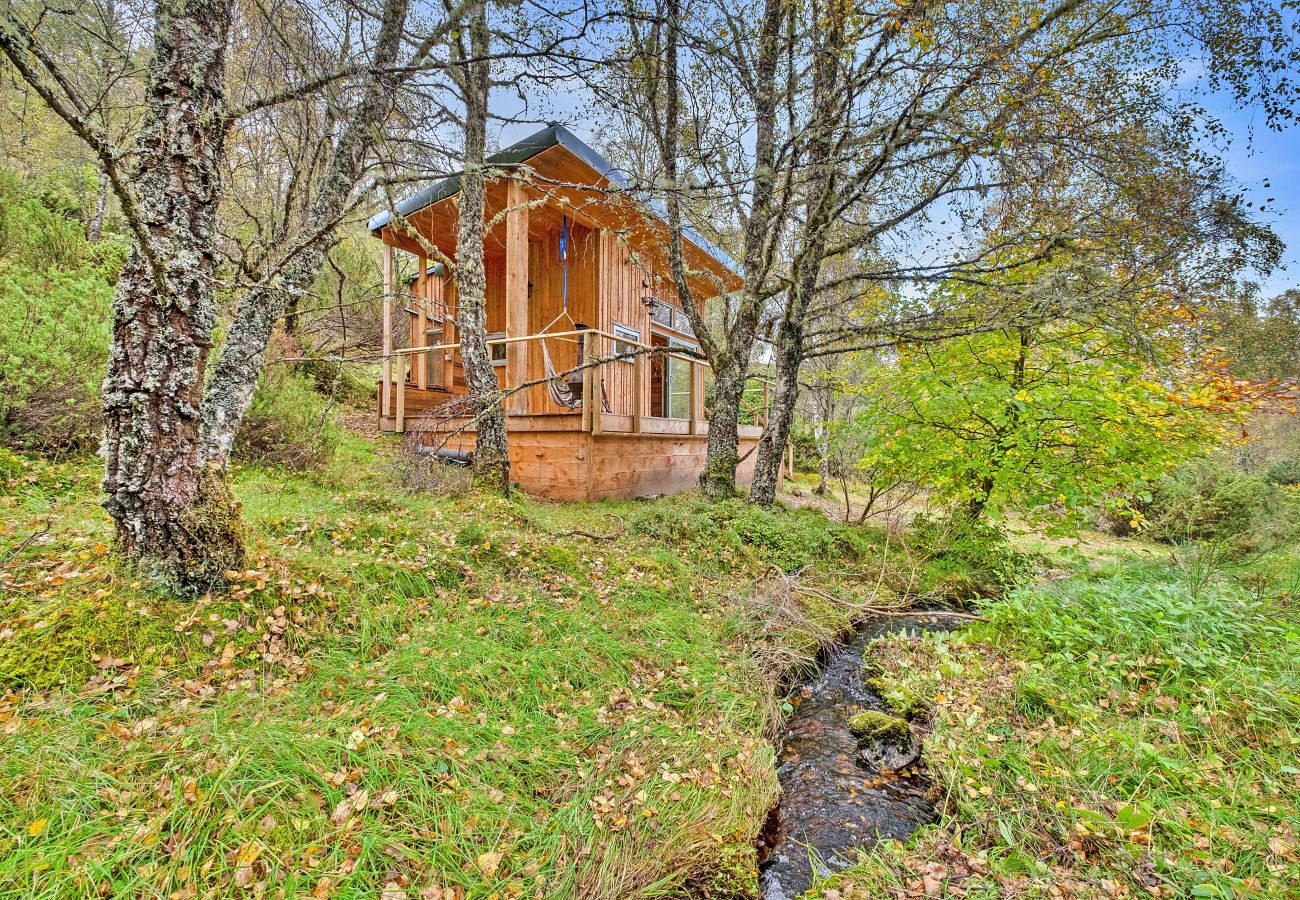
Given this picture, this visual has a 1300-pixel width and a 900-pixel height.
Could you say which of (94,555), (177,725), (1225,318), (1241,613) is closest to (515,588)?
(177,725)

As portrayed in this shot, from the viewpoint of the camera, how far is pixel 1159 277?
4.62 meters

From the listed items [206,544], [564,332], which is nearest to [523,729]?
[206,544]

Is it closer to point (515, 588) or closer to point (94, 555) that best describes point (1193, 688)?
point (515, 588)

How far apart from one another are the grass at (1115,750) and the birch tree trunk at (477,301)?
4.75 m

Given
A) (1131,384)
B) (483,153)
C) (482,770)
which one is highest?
(483,153)

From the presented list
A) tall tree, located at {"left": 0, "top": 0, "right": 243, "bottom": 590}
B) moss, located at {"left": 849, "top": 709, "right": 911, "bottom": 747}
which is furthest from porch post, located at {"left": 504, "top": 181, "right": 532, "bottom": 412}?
moss, located at {"left": 849, "top": 709, "right": 911, "bottom": 747}

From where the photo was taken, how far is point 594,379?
→ 6.58 m

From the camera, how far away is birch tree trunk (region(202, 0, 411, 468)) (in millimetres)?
2998

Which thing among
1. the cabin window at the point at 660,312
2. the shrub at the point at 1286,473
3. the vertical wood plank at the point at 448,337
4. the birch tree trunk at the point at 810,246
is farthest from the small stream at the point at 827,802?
the shrub at the point at 1286,473

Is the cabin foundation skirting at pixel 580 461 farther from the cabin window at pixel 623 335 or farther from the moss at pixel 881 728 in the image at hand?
the moss at pixel 881 728

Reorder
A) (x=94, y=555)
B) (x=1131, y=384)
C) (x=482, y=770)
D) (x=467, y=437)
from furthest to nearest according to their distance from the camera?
1. (x=467, y=437)
2. (x=1131, y=384)
3. (x=94, y=555)
4. (x=482, y=770)

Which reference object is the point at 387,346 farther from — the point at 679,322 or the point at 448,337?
the point at 679,322

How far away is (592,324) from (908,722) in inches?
310

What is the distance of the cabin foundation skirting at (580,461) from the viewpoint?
6699 millimetres
